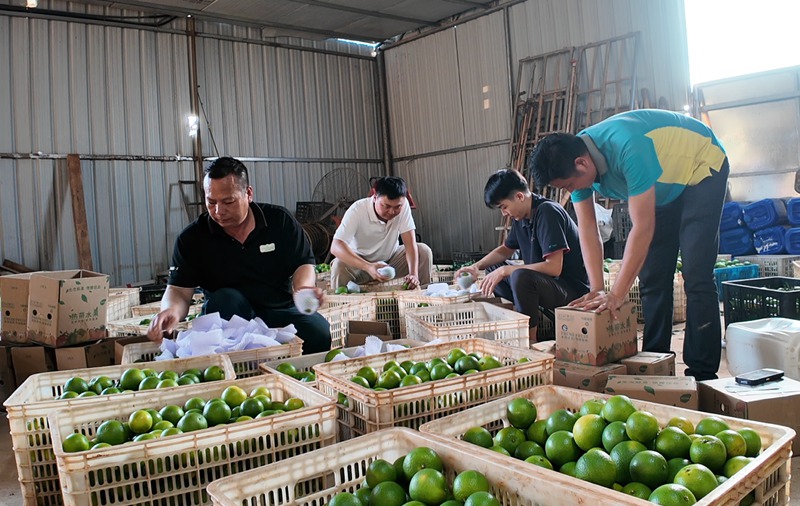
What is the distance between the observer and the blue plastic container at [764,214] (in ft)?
23.8

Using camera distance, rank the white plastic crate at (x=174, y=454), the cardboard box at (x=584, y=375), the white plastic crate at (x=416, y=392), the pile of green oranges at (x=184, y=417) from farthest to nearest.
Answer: the cardboard box at (x=584, y=375) < the white plastic crate at (x=416, y=392) < the pile of green oranges at (x=184, y=417) < the white plastic crate at (x=174, y=454)

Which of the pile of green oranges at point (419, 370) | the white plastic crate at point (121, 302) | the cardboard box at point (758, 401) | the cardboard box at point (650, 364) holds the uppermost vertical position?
the white plastic crate at point (121, 302)

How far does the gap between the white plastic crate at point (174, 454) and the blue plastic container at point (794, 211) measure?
7.20 meters

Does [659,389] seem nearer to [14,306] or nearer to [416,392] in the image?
[416,392]

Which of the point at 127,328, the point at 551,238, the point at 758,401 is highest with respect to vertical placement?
the point at 551,238

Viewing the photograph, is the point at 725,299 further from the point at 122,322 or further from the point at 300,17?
the point at 300,17

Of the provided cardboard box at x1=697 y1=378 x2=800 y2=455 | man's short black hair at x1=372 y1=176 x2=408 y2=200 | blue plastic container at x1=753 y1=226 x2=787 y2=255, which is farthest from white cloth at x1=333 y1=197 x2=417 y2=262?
blue plastic container at x1=753 y1=226 x2=787 y2=255

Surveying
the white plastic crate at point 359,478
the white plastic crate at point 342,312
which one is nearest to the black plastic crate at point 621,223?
the white plastic crate at point 342,312

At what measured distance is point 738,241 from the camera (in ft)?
24.7

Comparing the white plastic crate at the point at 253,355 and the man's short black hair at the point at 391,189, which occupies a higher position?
the man's short black hair at the point at 391,189

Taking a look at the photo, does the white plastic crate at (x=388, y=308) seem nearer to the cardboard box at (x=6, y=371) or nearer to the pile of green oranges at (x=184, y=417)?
the cardboard box at (x=6, y=371)

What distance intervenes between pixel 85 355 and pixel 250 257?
100cm

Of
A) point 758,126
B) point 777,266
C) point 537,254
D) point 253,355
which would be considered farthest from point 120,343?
point 758,126

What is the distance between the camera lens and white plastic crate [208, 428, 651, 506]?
3.76 ft
